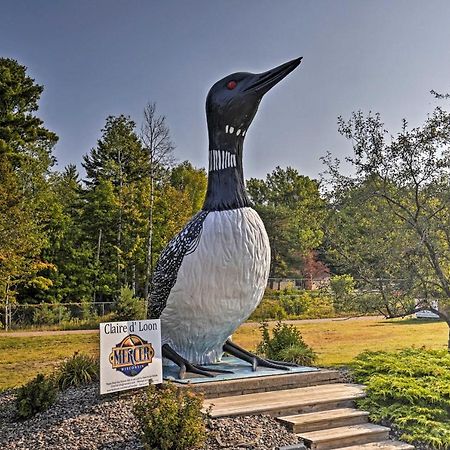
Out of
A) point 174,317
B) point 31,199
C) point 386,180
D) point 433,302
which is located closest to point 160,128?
point 31,199

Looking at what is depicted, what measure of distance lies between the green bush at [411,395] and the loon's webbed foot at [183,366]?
6.16ft

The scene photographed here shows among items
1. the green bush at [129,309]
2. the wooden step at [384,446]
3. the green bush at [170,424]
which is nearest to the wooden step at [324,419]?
the wooden step at [384,446]

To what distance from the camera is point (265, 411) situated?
5867mm

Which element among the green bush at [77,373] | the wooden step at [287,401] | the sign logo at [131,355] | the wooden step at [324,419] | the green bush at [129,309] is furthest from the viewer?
the green bush at [129,309]

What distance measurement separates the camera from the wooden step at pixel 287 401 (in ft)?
19.2

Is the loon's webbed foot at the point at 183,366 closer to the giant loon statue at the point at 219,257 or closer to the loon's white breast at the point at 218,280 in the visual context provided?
the giant loon statue at the point at 219,257

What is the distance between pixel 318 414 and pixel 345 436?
50cm

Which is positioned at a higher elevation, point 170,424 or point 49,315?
point 49,315

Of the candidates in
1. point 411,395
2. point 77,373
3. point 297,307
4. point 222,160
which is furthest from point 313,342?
point 222,160

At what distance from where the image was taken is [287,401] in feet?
20.4

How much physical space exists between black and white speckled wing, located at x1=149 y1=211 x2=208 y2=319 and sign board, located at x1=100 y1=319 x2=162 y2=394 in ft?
2.25

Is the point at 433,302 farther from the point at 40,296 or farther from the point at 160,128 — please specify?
the point at 40,296

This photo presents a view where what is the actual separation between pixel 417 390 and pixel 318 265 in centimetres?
3067

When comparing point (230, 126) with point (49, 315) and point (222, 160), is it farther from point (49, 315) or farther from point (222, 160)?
point (49, 315)
